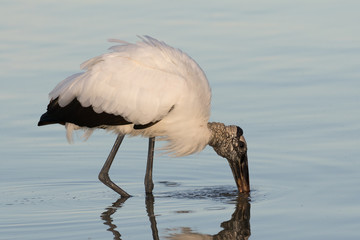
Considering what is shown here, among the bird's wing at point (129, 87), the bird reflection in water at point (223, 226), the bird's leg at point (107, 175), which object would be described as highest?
the bird's wing at point (129, 87)

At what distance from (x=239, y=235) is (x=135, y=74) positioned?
80.9 inches

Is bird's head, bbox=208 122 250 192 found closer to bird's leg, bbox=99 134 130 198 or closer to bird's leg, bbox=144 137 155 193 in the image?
bird's leg, bbox=144 137 155 193

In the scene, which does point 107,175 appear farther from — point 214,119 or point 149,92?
point 214,119

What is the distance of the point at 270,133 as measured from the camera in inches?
438

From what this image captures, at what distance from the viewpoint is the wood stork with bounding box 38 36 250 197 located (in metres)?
9.47

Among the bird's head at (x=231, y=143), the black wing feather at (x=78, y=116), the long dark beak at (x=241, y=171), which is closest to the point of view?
the long dark beak at (x=241, y=171)

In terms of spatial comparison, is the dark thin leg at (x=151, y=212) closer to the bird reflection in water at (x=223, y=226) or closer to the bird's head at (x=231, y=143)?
the bird reflection in water at (x=223, y=226)

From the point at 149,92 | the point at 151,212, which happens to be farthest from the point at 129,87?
the point at 151,212

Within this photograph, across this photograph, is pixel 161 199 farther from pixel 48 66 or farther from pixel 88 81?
pixel 48 66

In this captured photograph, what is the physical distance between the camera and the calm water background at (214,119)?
8539 mm

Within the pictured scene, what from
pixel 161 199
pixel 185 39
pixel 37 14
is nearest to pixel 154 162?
pixel 161 199

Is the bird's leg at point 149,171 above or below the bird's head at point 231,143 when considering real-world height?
below

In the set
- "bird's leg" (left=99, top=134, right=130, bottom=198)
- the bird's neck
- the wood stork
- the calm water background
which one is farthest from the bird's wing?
the calm water background

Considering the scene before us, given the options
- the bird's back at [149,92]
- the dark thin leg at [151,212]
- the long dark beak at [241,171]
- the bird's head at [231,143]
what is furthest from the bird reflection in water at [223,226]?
the bird's back at [149,92]
